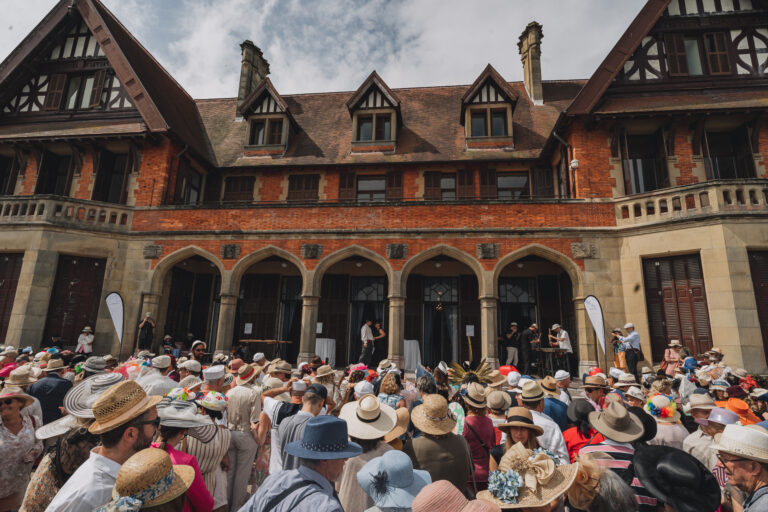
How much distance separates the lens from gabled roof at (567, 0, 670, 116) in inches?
559

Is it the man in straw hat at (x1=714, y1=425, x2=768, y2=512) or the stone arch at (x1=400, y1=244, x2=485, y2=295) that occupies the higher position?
the stone arch at (x1=400, y1=244, x2=485, y2=295)

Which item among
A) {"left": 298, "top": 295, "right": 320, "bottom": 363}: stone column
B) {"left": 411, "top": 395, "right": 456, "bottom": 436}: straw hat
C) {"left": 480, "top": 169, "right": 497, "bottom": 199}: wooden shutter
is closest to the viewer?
{"left": 411, "top": 395, "right": 456, "bottom": 436}: straw hat

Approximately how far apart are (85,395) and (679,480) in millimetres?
3881

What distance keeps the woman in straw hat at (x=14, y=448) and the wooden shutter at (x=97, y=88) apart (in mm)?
17880

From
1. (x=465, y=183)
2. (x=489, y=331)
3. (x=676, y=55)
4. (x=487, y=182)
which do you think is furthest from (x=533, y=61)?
(x=489, y=331)

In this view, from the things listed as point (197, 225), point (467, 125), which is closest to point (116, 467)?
point (197, 225)

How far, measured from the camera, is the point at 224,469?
3688 millimetres

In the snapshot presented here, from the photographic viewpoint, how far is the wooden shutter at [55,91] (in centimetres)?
1747

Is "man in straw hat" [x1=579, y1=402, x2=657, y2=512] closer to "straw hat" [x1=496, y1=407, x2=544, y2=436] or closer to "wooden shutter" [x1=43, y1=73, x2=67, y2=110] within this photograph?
"straw hat" [x1=496, y1=407, x2=544, y2=436]

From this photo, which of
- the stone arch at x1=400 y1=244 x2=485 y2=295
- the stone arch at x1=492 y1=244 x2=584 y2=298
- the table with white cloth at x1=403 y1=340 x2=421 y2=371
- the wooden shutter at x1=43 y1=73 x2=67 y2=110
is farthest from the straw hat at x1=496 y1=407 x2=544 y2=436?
the wooden shutter at x1=43 y1=73 x2=67 y2=110

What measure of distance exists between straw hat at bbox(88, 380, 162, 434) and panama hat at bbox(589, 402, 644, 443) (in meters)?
3.31

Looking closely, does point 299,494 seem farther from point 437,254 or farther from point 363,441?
point 437,254

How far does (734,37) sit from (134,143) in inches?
920

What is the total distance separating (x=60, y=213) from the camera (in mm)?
14188
